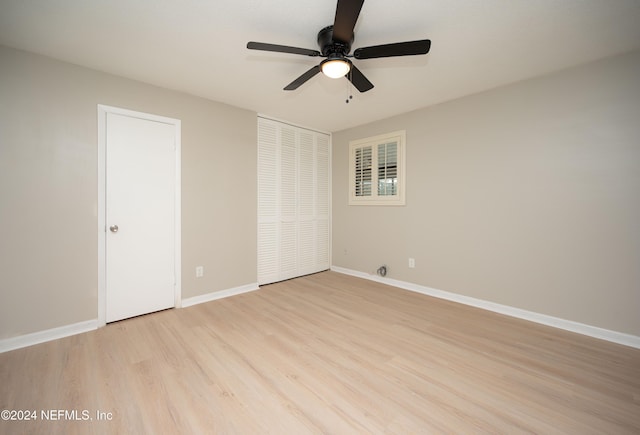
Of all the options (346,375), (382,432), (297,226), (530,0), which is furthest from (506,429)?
(297,226)

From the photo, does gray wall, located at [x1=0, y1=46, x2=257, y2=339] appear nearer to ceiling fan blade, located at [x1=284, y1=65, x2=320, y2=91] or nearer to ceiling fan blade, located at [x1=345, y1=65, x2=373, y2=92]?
ceiling fan blade, located at [x1=284, y1=65, x2=320, y2=91]

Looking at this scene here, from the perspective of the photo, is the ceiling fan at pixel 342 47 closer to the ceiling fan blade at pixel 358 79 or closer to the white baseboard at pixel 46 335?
the ceiling fan blade at pixel 358 79

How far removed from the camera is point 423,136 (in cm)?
362

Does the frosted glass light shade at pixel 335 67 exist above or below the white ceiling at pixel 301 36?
below

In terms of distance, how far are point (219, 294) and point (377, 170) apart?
2921 mm

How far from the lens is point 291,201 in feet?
14.2

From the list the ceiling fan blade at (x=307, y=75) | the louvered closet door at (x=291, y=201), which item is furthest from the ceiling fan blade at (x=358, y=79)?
the louvered closet door at (x=291, y=201)

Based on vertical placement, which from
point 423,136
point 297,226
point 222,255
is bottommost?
point 222,255

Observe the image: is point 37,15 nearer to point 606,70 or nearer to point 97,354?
point 97,354

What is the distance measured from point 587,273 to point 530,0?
239 cm

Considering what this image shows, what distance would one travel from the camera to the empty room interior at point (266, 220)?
5.50 feet

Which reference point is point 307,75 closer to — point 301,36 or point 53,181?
point 301,36

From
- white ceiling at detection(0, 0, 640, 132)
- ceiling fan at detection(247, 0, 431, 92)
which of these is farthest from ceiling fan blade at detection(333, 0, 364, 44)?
white ceiling at detection(0, 0, 640, 132)

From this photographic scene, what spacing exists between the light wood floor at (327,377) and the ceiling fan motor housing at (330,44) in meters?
2.29
